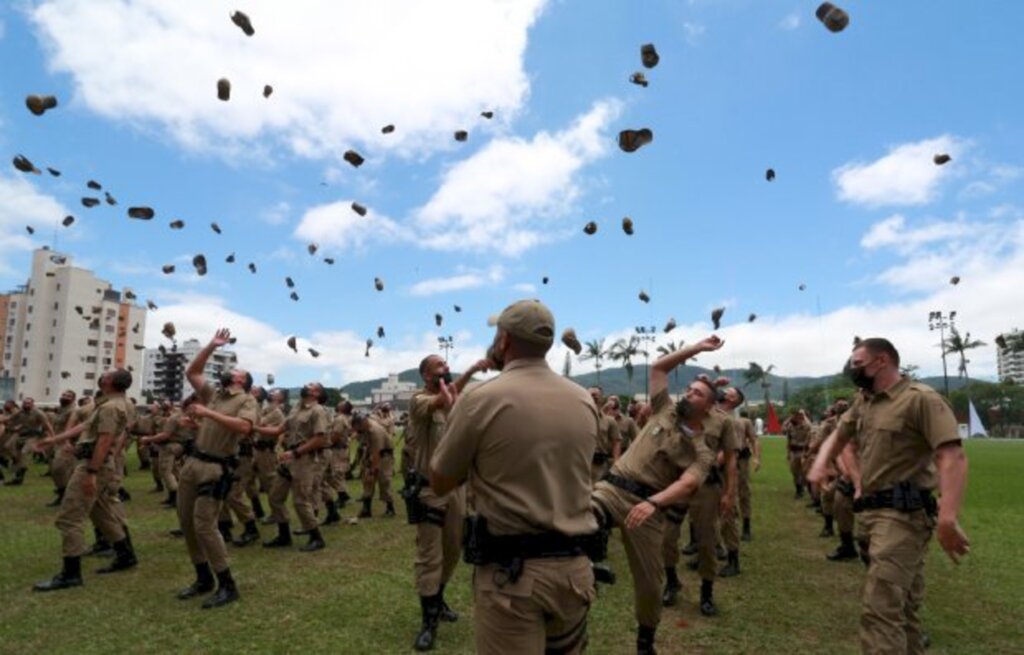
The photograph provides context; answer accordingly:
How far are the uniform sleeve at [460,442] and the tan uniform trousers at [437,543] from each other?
3.05 meters

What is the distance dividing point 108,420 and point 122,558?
1941 millimetres

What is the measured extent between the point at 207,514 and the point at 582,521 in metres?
5.46

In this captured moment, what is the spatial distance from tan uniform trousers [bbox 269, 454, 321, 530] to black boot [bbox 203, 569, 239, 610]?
3082 millimetres

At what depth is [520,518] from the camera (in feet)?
9.75

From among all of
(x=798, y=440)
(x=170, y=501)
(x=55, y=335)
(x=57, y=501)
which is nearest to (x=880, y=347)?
(x=798, y=440)

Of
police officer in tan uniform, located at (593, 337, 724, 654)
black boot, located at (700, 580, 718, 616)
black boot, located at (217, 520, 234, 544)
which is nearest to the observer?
police officer in tan uniform, located at (593, 337, 724, 654)

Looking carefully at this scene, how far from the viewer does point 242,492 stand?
36.8 ft

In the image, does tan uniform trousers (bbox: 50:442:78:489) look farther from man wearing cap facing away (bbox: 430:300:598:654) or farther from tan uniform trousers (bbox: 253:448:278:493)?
man wearing cap facing away (bbox: 430:300:598:654)

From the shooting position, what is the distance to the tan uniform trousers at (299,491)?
406 inches

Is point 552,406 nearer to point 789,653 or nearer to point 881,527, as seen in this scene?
point 881,527

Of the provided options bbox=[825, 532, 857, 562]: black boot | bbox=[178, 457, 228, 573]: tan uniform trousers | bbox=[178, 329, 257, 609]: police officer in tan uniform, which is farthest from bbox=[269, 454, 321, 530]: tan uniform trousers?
bbox=[825, 532, 857, 562]: black boot

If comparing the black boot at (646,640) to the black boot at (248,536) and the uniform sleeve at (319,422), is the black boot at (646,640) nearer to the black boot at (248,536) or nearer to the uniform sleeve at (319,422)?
the uniform sleeve at (319,422)

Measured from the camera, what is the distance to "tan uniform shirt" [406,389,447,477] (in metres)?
6.70

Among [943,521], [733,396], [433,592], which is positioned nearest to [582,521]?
[943,521]
